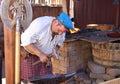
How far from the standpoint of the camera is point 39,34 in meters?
3.11

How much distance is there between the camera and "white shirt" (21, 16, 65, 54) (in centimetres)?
305

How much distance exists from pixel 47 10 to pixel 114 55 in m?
4.55

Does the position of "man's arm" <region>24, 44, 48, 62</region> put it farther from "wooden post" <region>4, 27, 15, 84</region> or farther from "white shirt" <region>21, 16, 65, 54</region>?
"wooden post" <region>4, 27, 15, 84</region>

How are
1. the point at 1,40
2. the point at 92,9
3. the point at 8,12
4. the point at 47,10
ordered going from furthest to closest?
1. the point at 92,9
2. the point at 47,10
3. the point at 1,40
4. the point at 8,12

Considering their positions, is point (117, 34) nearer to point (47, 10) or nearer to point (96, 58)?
point (96, 58)

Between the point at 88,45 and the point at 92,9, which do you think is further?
the point at 92,9

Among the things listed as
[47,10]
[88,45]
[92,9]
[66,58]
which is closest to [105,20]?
[92,9]

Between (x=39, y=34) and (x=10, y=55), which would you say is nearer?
(x=39, y=34)

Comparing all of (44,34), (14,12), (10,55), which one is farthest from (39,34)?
(10,55)

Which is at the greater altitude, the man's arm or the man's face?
the man's face

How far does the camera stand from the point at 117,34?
5.65m

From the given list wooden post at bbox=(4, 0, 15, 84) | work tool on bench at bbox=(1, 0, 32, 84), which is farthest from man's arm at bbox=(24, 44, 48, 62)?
wooden post at bbox=(4, 0, 15, 84)

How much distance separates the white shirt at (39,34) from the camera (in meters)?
3.05

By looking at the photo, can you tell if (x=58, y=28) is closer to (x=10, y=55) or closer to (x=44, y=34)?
(x=44, y=34)
